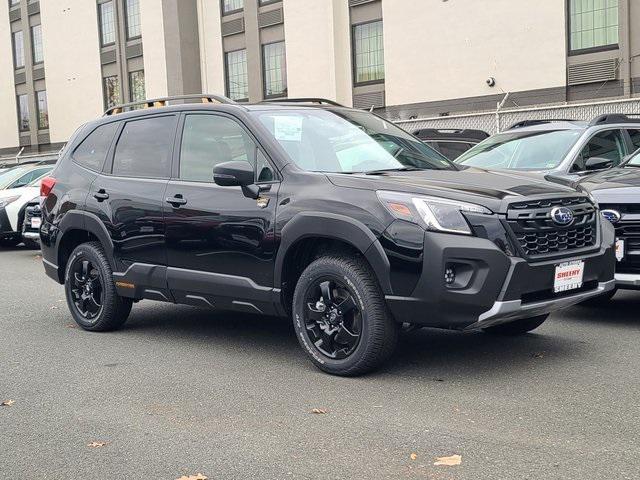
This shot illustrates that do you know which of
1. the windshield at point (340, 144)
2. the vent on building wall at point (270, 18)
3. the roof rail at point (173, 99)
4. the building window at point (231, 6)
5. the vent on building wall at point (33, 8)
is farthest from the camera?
the vent on building wall at point (33, 8)

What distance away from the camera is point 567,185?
6160mm

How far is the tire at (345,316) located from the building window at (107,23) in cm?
3157

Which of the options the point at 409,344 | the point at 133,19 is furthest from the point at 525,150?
the point at 133,19

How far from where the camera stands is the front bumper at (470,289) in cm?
517

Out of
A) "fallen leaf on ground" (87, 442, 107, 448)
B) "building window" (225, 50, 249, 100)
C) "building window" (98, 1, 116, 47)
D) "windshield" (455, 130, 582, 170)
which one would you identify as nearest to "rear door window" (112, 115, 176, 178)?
"fallen leaf on ground" (87, 442, 107, 448)

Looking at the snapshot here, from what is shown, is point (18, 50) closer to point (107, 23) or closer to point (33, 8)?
point (33, 8)

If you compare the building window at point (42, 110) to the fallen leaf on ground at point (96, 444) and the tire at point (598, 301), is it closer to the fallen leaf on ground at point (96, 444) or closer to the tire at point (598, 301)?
the tire at point (598, 301)

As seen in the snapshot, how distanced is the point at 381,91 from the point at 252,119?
19.4 metres

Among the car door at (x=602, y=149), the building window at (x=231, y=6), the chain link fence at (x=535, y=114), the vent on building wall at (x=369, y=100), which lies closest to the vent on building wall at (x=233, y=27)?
the building window at (x=231, y=6)

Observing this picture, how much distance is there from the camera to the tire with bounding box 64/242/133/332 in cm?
736

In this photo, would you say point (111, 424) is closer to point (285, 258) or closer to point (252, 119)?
point (285, 258)

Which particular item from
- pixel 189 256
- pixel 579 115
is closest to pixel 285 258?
pixel 189 256

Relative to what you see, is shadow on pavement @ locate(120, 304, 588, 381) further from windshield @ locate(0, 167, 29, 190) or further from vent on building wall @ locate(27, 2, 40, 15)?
vent on building wall @ locate(27, 2, 40, 15)

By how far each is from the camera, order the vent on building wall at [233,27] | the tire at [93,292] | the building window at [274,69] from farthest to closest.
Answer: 1. the vent on building wall at [233,27]
2. the building window at [274,69]
3. the tire at [93,292]
